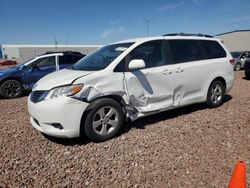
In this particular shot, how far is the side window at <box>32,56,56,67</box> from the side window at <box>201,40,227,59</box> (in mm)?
5672

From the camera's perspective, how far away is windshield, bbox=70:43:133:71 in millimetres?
4053

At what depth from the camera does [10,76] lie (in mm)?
7766

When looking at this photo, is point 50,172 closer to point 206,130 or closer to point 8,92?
point 206,130

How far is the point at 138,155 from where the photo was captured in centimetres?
330

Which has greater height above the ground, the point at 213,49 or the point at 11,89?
the point at 213,49

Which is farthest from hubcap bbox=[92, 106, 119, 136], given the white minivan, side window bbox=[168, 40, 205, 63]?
side window bbox=[168, 40, 205, 63]

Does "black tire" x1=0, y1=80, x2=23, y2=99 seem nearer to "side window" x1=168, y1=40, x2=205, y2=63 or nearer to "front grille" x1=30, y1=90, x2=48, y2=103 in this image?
"front grille" x1=30, y1=90, x2=48, y2=103

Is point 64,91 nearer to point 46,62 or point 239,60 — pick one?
point 46,62

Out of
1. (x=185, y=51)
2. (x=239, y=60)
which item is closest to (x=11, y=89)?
(x=185, y=51)

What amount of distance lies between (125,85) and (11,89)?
18.2 ft

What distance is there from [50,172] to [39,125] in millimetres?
1027

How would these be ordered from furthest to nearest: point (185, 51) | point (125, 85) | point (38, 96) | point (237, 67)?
point (237, 67), point (185, 51), point (125, 85), point (38, 96)

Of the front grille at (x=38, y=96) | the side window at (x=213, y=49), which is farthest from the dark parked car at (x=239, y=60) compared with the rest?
the front grille at (x=38, y=96)

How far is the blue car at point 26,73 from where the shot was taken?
304 inches
